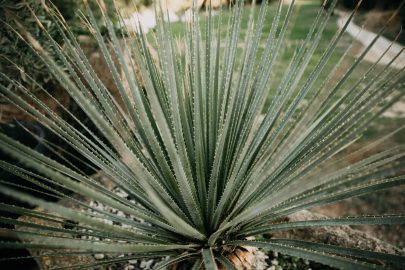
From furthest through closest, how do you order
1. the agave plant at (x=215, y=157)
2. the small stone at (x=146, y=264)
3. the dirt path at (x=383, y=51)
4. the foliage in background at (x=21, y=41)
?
the dirt path at (x=383, y=51), the foliage in background at (x=21, y=41), the small stone at (x=146, y=264), the agave plant at (x=215, y=157)

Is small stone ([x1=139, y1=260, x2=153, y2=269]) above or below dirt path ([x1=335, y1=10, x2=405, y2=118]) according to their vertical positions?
below

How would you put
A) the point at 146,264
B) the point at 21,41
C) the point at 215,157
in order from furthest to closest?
the point at 21,41, the point at 146,264, the point at 215,157

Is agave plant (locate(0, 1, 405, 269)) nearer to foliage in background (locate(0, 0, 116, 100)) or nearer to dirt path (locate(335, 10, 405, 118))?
dirt path (locate(335, 10, 405, 118))

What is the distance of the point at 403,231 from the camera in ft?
8.07

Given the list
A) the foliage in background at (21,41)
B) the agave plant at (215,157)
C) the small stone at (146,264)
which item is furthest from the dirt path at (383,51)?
the foliage in background at (21,41)

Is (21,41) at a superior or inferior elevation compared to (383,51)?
inferior

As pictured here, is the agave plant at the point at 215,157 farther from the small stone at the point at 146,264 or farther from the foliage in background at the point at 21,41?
the foliage in background at the point at 21,41

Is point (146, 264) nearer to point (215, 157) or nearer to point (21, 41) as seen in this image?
point (215, 157)

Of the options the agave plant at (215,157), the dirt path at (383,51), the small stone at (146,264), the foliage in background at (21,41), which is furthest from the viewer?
the dirt path at (383,51)

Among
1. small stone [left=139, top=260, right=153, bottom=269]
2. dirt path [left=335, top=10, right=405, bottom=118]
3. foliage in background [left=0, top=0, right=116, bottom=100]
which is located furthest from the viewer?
dirt path [left=335, top=10, right=405, bottom=118]

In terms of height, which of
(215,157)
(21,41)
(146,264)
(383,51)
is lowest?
(146,264)

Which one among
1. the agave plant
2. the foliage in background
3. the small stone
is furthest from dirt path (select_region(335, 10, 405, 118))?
the foliage in background

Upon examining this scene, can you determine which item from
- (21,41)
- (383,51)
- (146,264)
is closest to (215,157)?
(146,264)

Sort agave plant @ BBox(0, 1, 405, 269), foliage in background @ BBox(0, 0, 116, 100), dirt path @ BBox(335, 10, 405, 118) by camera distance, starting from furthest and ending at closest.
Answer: dirt path @ BBox(335, 10, 405, 118) → foliage in background @ BBox(0, 0, 116, 100) → agave plant @ BBox(0, 1, 405, 269)
